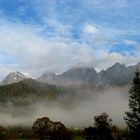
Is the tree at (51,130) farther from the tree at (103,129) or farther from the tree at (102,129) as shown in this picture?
the tree at (103,129)

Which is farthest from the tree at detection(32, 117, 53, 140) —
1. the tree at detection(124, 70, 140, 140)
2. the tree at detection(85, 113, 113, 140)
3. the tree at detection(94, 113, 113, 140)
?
the tree at detection(124, 70, 140, 140)

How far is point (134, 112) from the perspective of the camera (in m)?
82.9

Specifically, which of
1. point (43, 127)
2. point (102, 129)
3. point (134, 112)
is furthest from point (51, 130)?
point (134, 112)

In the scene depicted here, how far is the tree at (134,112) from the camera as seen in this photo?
82.1 metres

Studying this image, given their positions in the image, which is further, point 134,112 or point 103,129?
point 103,129

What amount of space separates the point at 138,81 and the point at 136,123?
340 inches

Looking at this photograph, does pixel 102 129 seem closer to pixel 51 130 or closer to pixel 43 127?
pixel 51 130

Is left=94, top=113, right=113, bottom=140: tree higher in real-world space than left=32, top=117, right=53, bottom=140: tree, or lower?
lower

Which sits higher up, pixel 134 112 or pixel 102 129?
pixel 102 129

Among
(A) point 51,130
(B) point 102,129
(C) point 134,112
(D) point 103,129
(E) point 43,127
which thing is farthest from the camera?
(E) point 43,127

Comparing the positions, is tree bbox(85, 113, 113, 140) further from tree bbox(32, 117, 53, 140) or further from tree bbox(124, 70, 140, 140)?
tree bbox(124, 70, 140, 140)

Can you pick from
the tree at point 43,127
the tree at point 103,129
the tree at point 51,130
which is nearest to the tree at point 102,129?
the tree at point 103,129

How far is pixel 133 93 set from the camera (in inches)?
3329

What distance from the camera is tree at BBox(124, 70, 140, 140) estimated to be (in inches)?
3231
